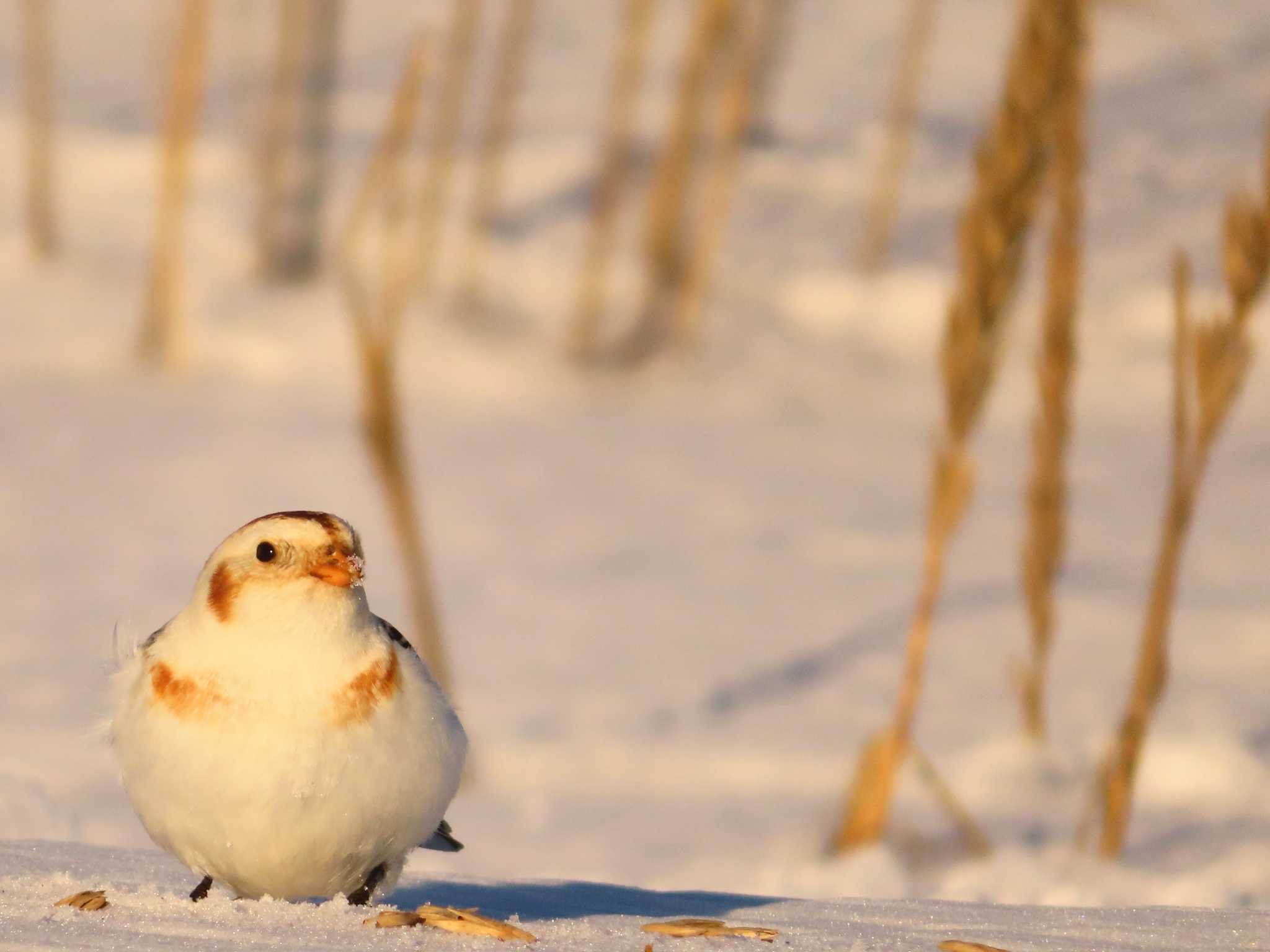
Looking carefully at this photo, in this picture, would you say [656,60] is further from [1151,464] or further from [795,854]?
[795,854]

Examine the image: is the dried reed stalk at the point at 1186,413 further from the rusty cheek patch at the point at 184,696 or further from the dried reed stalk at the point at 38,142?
the dried reed stalk at the point at 38,142

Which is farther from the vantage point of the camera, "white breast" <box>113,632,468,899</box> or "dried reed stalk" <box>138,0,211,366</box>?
"dried reed stalk" <box>138,0,211,366</box>

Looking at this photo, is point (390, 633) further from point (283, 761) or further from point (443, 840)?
point (443, 840)

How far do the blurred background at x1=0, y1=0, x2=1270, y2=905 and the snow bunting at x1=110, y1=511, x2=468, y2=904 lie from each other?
0.29m

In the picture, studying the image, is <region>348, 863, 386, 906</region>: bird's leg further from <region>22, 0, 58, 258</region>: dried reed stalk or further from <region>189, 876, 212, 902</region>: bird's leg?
<region>22, 0, 58, 258</region>: dried reed stalk

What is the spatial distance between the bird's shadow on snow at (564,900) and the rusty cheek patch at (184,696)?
16.3 inches

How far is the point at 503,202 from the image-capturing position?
974 centimetres

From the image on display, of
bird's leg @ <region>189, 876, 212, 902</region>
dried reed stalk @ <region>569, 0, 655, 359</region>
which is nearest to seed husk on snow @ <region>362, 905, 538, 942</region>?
bird's leg @ <region>189, 876, 212, 902</region>

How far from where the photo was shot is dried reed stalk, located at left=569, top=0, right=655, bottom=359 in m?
7.83

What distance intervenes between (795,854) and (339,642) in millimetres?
2167

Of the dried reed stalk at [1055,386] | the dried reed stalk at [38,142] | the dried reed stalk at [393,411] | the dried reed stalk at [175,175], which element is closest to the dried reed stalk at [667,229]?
the dried reed stalk at [175,175]

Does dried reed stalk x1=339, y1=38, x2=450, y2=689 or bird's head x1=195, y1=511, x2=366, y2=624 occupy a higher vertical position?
dried reed stalk x1=339, y1=38, x2=450, y2=689

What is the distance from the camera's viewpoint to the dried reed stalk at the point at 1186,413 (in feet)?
8.99

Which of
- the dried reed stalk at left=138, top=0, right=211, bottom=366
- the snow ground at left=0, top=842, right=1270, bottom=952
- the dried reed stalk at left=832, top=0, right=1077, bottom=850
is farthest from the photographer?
the dried reed stalk at left=138, top=0, right=211, bottom=366
